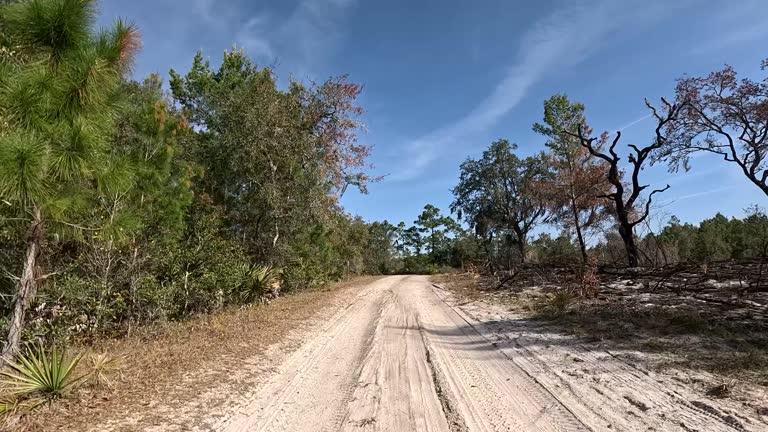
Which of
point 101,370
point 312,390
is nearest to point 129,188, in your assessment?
point 101,370

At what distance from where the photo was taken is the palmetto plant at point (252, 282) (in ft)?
45.7

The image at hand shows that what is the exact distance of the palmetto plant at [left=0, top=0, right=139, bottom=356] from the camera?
450cm

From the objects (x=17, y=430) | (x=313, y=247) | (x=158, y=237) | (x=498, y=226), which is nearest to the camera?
(x=17, y=430)

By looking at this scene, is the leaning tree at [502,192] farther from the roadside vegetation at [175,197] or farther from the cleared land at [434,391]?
the cleared land at [434,391]

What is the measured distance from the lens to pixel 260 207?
1709cm

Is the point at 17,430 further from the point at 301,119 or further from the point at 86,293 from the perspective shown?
the point at 301,119

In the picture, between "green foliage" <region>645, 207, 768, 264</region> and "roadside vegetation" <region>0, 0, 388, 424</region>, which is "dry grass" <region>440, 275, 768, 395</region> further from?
"green foliage" <region>645, 207, 768, 264</region>

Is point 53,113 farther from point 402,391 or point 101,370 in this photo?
point 402,391

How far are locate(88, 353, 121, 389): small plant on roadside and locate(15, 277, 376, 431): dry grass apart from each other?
9cm

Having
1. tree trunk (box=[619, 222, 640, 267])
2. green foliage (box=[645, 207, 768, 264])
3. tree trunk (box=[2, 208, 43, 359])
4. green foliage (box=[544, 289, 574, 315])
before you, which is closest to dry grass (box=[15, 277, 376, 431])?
tree trunk (box=[2, 208, 43, 359])

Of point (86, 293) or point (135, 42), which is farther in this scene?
point (86, 293)

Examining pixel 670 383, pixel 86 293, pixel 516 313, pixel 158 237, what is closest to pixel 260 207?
pixel 158 237

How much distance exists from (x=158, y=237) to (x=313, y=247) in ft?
37.9

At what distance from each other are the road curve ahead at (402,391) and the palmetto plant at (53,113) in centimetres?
326
